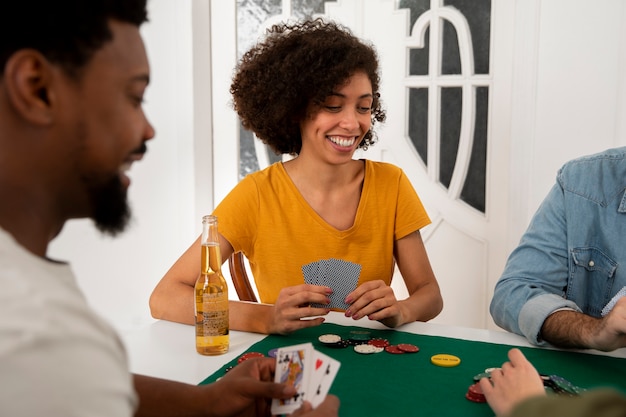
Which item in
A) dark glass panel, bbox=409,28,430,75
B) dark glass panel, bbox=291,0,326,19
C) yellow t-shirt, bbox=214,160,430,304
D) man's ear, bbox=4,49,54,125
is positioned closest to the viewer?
man's ear, bbox=4,49,54,125

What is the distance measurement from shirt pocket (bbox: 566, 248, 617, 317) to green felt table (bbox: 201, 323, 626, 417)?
0.40 m

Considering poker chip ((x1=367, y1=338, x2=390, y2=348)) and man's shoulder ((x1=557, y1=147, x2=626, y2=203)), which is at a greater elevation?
man's shoulder ((x1=557, y1=147, x2=626, y2=203))

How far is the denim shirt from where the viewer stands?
176 centimetres

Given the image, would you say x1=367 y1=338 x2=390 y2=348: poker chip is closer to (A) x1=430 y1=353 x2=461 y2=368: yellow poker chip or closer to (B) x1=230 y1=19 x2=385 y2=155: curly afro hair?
(A) x1=430 y1=353 x2=461 y2=368: yellow poker chip

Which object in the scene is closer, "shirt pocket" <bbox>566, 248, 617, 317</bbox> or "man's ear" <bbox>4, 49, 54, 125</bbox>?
"man's ear" <bbox>4, 49, 54, 125</bbox>

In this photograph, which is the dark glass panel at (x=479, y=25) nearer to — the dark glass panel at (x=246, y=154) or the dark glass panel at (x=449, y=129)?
the dark glass panel at (x=449, y=129)

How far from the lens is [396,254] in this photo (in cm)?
218

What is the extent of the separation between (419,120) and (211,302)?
77.6 inches

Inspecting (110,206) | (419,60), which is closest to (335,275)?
(110,206)

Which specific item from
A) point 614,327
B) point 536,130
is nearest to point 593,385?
point 614,327

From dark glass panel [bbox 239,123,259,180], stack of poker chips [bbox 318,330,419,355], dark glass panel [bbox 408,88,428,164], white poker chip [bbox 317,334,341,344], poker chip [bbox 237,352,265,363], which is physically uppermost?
dark glass panel [bbox 408,88,428,164]

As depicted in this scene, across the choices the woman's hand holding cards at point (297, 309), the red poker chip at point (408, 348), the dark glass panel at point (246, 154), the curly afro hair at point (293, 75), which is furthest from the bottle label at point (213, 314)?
the dark glass panel at point (246, 154)

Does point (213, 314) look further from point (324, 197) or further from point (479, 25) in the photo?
point (479, 25)

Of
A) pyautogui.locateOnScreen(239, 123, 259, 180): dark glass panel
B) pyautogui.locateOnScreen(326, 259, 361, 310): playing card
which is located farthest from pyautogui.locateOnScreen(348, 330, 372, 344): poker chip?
pyautogui.locateOnScreen(239, 123, 259, 180): dark glass panel
